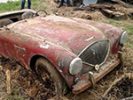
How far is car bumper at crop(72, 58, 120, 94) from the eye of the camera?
4324 mm

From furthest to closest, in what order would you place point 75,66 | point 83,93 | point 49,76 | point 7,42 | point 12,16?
point 12,16, point 7,42, point 83,93, point 49,76, point 75,66

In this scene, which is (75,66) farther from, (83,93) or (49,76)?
(83,93)

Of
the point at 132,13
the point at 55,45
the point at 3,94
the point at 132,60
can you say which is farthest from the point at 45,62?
the point at 132,13

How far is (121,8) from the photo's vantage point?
937 cm

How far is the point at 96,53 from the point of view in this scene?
15.3ft

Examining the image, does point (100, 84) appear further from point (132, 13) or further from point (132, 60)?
point (132, 13)

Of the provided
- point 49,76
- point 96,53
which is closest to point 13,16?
point 49,76

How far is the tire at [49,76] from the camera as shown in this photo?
443 cm

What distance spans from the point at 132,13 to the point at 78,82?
5.31 metres

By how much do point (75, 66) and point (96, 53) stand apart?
584mm

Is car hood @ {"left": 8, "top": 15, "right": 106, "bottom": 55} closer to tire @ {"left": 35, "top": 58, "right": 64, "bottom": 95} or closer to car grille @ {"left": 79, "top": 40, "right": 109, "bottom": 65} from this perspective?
car grille @ {"left": 79, "top": 40, "right": 109, "bottom": 65}

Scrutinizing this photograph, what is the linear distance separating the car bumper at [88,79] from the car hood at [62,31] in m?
0.42

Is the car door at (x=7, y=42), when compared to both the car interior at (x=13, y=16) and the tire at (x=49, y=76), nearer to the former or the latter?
the car interior at (x=13, y=16)

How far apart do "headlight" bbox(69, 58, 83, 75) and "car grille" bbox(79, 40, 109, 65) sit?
0.27 meters
